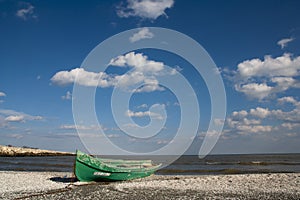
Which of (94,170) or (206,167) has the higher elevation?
(94,170)


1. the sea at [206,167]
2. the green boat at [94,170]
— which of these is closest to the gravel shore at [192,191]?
the green boat at [94,170]

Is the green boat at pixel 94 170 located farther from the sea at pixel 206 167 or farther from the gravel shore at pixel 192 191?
the sea at pixel 206 167

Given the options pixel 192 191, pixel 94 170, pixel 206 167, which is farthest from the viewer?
pixel 206 167

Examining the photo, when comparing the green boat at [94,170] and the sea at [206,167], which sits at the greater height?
the green boat at [94,170]

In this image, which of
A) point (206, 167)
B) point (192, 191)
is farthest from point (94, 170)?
point (206, 167)

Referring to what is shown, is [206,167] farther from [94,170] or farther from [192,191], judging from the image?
[192,191]

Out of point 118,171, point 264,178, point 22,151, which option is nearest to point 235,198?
point 264,178

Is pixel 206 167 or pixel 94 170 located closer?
pixel 94 170

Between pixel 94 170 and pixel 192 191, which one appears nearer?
pixel 192 191

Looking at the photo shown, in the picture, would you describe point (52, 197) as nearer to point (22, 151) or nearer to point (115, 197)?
point (115, 197)

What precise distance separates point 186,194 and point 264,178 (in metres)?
9.98

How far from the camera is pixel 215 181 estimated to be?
1006 inches

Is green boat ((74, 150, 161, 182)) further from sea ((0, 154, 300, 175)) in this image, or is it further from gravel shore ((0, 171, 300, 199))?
sea ((0, 154, 300, 175))

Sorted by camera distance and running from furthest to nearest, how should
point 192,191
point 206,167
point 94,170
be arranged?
point 206,167
point 94,170
point 192,191
